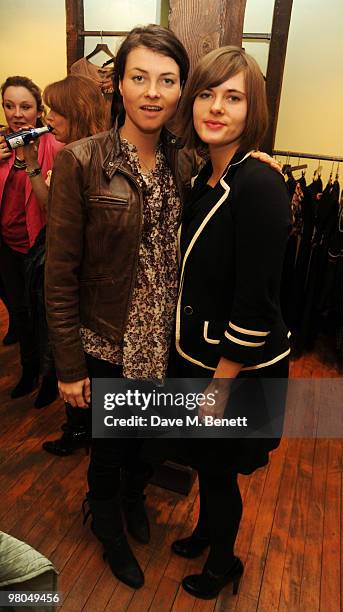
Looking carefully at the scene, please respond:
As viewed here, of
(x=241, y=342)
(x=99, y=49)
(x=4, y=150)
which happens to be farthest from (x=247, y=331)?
(x=99, y=49)

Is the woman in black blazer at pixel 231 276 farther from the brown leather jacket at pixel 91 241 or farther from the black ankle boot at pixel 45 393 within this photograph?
the black ankle boot at pixel 45 393

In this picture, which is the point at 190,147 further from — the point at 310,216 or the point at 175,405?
the point at 310,216

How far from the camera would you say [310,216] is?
263cm

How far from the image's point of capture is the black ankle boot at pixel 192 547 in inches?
61.2

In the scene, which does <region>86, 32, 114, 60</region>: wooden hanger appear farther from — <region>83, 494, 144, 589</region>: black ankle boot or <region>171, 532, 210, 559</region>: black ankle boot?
<region>171, 532, 210, 559</region>: black ankle boot

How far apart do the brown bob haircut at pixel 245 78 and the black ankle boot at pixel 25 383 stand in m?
1.70

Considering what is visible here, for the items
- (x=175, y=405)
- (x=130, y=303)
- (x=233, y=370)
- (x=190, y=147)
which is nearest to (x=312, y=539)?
(x=175, y=405)

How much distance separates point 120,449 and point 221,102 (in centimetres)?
95

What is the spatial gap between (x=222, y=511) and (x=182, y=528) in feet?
1.63

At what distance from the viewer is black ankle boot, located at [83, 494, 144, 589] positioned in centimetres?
141

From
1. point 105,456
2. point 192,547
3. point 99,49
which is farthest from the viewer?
point 99,49

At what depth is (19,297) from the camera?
2.27 meters

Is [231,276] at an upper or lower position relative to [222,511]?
upper

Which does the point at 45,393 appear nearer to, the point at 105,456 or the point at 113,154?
the point at 105,456
